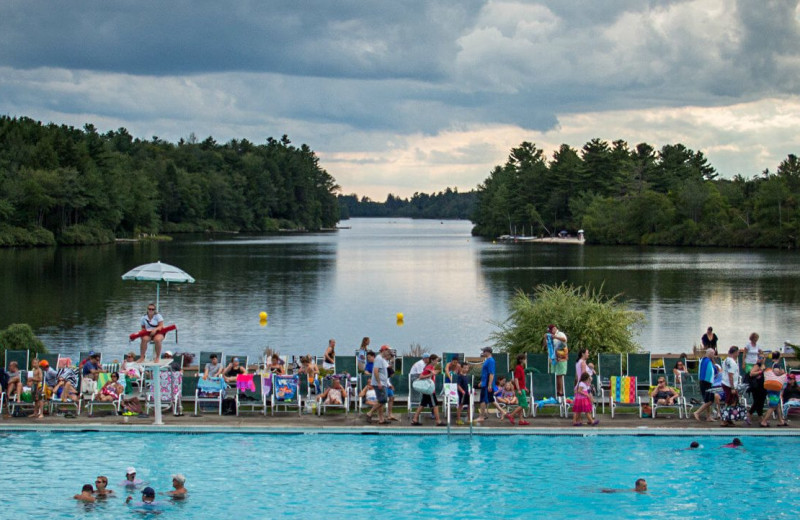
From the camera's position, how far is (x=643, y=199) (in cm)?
14125

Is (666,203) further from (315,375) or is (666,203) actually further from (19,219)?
(315,375)

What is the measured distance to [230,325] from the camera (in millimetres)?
41688

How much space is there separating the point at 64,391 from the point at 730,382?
42.3 ft

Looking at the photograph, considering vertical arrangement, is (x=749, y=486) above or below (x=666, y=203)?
below

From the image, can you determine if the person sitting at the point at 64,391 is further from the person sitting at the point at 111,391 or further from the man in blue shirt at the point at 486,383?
the man in blue shirt at the point at 486,383

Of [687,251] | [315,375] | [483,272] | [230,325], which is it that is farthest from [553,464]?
[687,251]

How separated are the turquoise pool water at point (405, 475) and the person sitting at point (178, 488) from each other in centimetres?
16

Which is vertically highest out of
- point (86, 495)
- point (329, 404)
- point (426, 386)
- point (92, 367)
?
point (92, 367)

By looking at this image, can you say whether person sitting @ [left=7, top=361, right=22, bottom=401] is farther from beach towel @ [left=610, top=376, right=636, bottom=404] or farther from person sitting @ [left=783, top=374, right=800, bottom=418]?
person sitting @ [left=783, top=374, right=800, bottom=418]

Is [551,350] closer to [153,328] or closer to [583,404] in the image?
[583,404]

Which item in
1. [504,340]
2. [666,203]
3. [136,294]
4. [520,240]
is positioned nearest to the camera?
[504,340]

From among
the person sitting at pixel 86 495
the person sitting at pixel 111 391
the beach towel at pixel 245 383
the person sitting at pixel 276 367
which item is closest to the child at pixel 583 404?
the beach towel at pixel 245 383

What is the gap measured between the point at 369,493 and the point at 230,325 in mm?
28420

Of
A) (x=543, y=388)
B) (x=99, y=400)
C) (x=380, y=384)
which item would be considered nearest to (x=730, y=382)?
(x=543, y=388)
